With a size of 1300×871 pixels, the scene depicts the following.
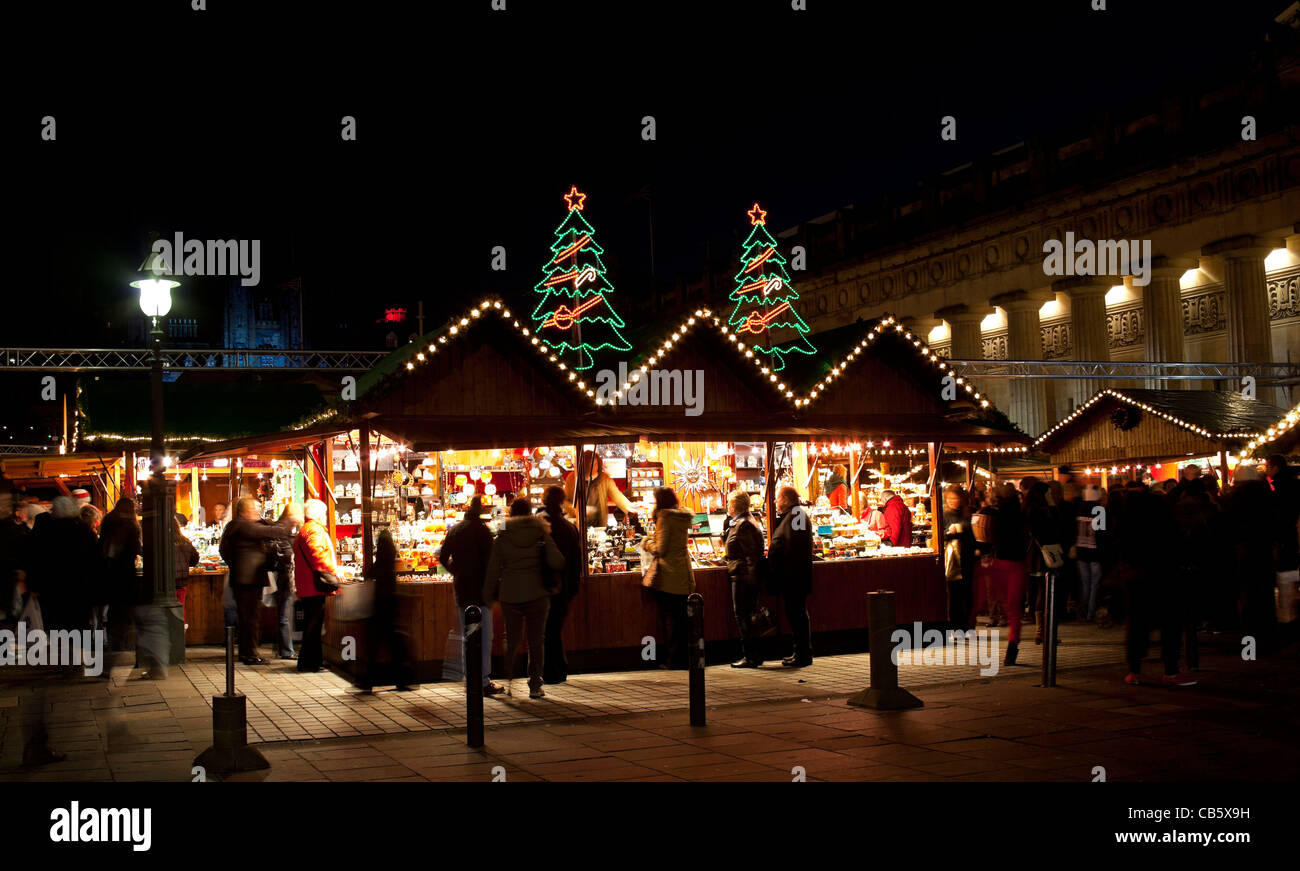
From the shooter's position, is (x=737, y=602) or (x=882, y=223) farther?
(x=882, y=223)

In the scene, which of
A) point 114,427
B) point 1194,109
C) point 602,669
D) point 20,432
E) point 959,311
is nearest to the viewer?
point 602,669

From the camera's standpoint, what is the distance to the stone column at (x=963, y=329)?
4467cm

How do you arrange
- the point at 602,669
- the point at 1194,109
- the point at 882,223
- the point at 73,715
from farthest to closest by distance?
1. the point at 882,223
2. the point at 1194,109
3. the point at 602,669
4. the point at 73,715

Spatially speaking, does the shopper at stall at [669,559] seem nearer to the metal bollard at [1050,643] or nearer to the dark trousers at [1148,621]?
the metal bollard at [1050,643]

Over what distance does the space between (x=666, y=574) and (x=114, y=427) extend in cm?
1402

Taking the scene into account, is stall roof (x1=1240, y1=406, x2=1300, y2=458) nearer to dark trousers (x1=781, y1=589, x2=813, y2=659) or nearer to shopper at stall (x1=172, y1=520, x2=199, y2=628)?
dark trousers (x1=781, y1=589, x2=813, y2=659)

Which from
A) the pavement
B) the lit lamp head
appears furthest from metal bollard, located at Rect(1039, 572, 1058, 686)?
the lit lamp head

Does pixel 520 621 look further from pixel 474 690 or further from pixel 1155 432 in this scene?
pixel 1155 432

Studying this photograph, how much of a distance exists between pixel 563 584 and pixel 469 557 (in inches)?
45.3

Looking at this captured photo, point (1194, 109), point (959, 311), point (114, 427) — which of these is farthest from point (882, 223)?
point (114, 427)

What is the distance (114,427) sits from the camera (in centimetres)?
2283

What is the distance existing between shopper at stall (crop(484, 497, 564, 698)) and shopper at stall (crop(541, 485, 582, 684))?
0.71 metres

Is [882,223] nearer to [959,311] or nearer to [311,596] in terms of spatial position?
[959,311]

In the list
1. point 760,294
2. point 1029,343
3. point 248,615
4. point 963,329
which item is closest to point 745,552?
point 248,615
